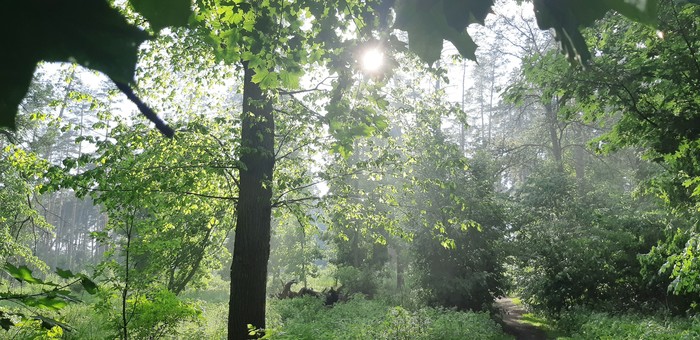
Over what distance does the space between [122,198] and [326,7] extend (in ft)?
14.4

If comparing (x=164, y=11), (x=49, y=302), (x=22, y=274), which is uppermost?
(x=164, y=11)

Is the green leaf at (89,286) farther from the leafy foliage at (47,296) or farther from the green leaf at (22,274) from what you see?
the green leaf at (22,274)

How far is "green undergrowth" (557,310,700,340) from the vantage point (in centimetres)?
717

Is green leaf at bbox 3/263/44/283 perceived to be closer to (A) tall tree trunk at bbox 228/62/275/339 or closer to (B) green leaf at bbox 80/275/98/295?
(B) green leaf at bbox 80/275/98/295

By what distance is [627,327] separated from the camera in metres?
8.52

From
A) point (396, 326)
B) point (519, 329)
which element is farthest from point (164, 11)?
point (519, 329)

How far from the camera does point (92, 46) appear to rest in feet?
1.47

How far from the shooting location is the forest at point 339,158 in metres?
0.88

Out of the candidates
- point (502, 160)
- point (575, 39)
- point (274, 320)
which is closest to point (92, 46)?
point (575, 39)

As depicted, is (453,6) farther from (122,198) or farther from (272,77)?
(122,198)

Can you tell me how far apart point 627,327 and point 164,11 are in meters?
10.4

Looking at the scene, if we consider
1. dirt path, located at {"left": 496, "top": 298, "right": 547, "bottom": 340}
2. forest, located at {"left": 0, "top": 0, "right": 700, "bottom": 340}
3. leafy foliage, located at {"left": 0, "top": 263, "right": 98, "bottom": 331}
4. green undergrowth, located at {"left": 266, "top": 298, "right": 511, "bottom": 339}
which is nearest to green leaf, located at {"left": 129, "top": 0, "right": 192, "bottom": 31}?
forest, located at {"left": 0, "top": 0, "right": 700, "bottom": 340}

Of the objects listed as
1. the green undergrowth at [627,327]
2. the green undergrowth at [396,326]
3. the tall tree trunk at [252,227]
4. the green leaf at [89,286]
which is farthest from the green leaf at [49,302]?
the green undergrowth at [627,327]

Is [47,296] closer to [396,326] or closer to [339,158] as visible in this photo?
[339,158]
